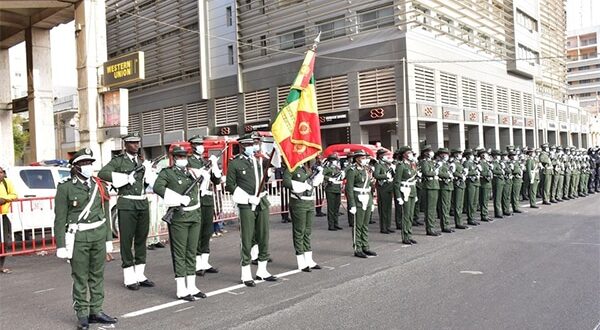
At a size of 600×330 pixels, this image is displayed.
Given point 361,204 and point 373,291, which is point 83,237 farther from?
point 361,204

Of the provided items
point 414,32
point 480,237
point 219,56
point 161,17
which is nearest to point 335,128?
point 414,32

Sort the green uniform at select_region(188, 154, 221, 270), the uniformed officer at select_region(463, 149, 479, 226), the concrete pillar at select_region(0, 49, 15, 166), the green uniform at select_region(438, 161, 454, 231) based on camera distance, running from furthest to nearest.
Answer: the concrete pillar at select_region(0, 49, 15, 166), the uniformed officer at select_region(463, 149, 479, 226), the green uniform at select_region(438, 161, 454, 231), the green uniform at select_region(188, 154, 221, 270)

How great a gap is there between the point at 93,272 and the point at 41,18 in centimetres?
1773

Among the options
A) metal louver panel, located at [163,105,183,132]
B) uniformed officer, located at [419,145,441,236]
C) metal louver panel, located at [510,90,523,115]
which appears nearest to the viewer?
uniformed officer, located at [419,145,441,236]

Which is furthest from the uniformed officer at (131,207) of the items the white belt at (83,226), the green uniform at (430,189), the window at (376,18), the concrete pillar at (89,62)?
the window at (376,18)

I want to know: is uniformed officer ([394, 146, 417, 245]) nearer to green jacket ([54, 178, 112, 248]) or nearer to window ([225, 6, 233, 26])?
green jacket ([54, 178, 112, 248])

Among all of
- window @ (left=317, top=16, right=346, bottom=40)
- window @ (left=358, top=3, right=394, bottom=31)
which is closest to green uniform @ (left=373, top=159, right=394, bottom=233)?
window @ (left=358, top=3, right=394, bottom=31)

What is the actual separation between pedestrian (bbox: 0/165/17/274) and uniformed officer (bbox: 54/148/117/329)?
4.40m

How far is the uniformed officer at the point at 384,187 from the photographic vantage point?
39.3ft

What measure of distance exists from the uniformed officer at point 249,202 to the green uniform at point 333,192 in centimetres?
579

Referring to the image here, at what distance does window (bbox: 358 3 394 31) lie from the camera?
27.3m

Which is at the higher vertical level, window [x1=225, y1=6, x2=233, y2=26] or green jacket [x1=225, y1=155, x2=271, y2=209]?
window [x1=225, y1=6, x2=233, y2=26]

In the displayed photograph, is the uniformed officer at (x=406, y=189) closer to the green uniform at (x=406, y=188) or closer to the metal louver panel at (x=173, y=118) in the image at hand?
the green uniform at (x=406, y=188)

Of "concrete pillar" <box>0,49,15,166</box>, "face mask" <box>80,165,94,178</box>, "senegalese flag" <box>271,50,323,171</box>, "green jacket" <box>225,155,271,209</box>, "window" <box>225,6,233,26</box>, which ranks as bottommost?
"green jacket" <box>225,155,271,209</box>
